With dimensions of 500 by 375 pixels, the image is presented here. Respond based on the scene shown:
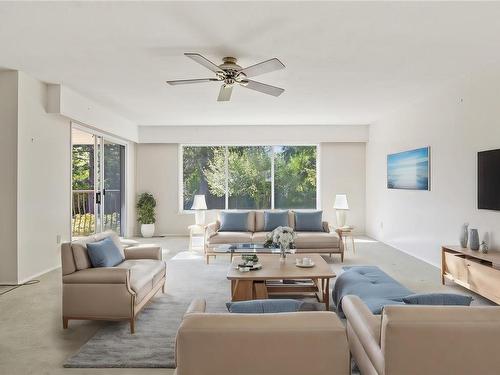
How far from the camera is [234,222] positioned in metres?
6.84

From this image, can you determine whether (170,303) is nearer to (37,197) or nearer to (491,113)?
(37,197)

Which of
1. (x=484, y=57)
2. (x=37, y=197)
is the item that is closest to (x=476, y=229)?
(x=484, y=57)

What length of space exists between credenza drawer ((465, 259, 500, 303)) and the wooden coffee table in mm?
1587

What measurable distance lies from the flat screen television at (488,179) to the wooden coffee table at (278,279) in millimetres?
2089

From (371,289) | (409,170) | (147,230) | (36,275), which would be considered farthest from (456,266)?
(147,230)

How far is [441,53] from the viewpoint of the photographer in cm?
407

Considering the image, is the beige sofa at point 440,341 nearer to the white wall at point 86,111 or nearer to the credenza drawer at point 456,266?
the credenza drawer at point 456,266

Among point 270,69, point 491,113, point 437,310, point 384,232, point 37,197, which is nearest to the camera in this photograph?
point 437,310

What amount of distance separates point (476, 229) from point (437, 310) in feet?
11.4

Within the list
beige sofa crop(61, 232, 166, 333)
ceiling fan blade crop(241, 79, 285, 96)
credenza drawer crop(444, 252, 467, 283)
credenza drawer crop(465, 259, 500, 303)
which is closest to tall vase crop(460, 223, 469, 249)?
credenza drawer crop(444, 252, 467, 283)

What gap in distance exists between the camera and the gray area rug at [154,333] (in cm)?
264

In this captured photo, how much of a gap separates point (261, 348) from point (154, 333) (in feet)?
6.10

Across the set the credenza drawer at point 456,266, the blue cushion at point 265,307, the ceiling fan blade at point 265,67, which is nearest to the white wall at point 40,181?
the ceiling fan blade at point 265,67

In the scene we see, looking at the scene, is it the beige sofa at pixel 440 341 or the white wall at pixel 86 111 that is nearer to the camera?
the beige sofa at pixel 440 341
